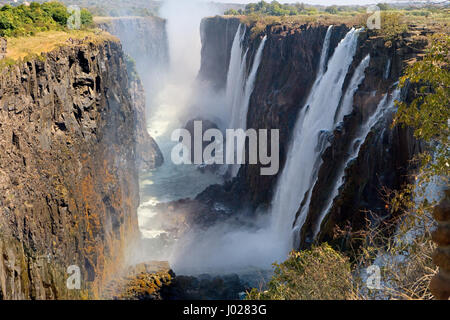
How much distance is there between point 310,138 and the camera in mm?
21250

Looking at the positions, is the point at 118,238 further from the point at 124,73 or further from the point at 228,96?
the point at 228,96

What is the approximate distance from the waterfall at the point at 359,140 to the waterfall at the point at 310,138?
2.53 meters

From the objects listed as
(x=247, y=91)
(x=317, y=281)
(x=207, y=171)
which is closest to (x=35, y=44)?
(x=317, y=281)

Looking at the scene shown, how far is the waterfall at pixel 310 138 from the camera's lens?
20.1 meters

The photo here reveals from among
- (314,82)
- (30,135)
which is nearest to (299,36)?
(314,82)

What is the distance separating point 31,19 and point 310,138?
51.4 feet

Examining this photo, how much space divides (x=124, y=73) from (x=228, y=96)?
14411mm

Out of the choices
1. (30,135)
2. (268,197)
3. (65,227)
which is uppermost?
(30,135)

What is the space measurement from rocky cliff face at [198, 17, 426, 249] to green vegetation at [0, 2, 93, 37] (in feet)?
46.0

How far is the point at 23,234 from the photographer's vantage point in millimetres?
11641

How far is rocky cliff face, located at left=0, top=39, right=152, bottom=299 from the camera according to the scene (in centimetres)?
1136

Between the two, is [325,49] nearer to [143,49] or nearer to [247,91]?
[247,91]

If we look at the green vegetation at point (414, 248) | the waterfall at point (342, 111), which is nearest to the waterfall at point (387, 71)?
the waterfall at point (342, 111)
